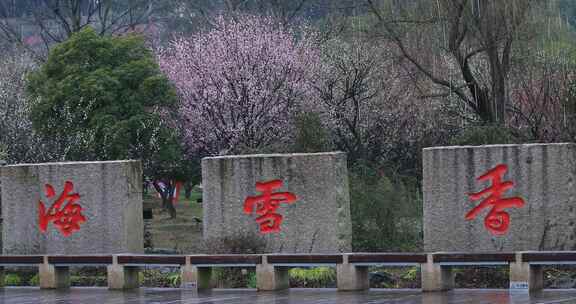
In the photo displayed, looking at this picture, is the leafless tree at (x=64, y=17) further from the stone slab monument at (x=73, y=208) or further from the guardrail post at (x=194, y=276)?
the guardrail post at (x=194, y=276)

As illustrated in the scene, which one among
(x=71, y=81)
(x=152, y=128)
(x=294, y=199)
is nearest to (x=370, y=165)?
(x=152, y=128)

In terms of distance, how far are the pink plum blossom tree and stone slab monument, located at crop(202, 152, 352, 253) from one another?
14099 millimetres

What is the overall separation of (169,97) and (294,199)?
626 inches

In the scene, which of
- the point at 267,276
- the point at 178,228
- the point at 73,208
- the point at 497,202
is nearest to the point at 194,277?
the point at 267,276

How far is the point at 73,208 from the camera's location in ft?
59.9

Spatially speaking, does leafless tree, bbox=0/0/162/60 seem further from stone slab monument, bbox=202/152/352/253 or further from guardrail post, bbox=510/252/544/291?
guardrail post, bbox=510/252/544/291

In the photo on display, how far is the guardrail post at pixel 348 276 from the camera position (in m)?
15.5

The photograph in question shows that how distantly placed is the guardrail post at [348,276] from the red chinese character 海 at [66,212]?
4.80 m

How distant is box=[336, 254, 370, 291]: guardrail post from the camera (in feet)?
51.0

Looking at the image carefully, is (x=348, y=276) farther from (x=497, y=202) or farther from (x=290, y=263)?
(x=497, y=202)

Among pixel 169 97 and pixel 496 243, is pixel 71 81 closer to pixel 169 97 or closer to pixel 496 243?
pixel 169 97

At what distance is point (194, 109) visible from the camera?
3406 cm

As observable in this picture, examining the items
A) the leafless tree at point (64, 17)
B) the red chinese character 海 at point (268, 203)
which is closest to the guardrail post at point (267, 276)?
the red chinese character 海 at point (268, 203)

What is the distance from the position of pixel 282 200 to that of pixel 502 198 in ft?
10.8
